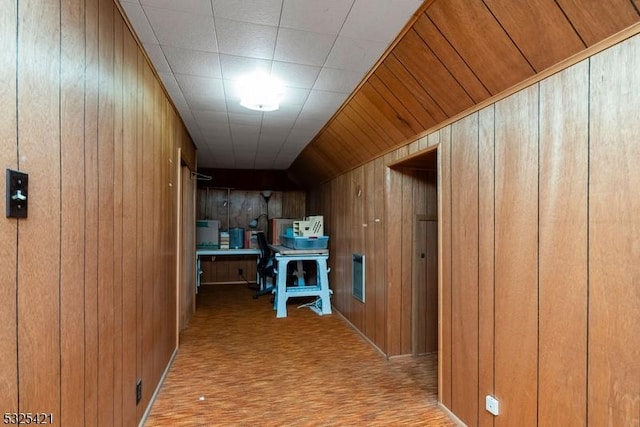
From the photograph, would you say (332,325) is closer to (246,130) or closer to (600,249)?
(246,130)

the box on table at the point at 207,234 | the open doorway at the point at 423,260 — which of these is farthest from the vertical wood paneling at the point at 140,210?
the box on table at the point at 207,234

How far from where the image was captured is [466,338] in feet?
7.09

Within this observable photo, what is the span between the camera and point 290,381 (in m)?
2.82

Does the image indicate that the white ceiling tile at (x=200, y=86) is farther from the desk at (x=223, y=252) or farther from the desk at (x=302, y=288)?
the desk at (x=223, y=252)

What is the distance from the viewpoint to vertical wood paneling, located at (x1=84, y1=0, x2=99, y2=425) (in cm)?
133

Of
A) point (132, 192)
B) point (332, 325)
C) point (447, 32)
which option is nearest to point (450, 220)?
point (447, 32)

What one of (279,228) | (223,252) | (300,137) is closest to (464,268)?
(300,137)

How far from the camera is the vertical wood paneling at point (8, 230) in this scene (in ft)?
2.81

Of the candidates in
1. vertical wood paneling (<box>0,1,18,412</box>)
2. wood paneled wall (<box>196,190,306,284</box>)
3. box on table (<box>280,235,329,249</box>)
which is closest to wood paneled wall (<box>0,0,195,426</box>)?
vertical wood paneling (<box>0,1,18,412</box>)

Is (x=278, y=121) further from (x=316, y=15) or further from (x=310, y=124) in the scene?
(x=316, y=15)

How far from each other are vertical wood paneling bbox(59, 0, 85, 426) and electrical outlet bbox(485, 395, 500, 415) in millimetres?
2101

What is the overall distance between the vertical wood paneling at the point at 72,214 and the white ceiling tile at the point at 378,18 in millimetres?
1288

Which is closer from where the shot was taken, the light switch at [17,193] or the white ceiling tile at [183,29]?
the light switch at [17,193]

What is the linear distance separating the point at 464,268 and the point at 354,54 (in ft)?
5.43
